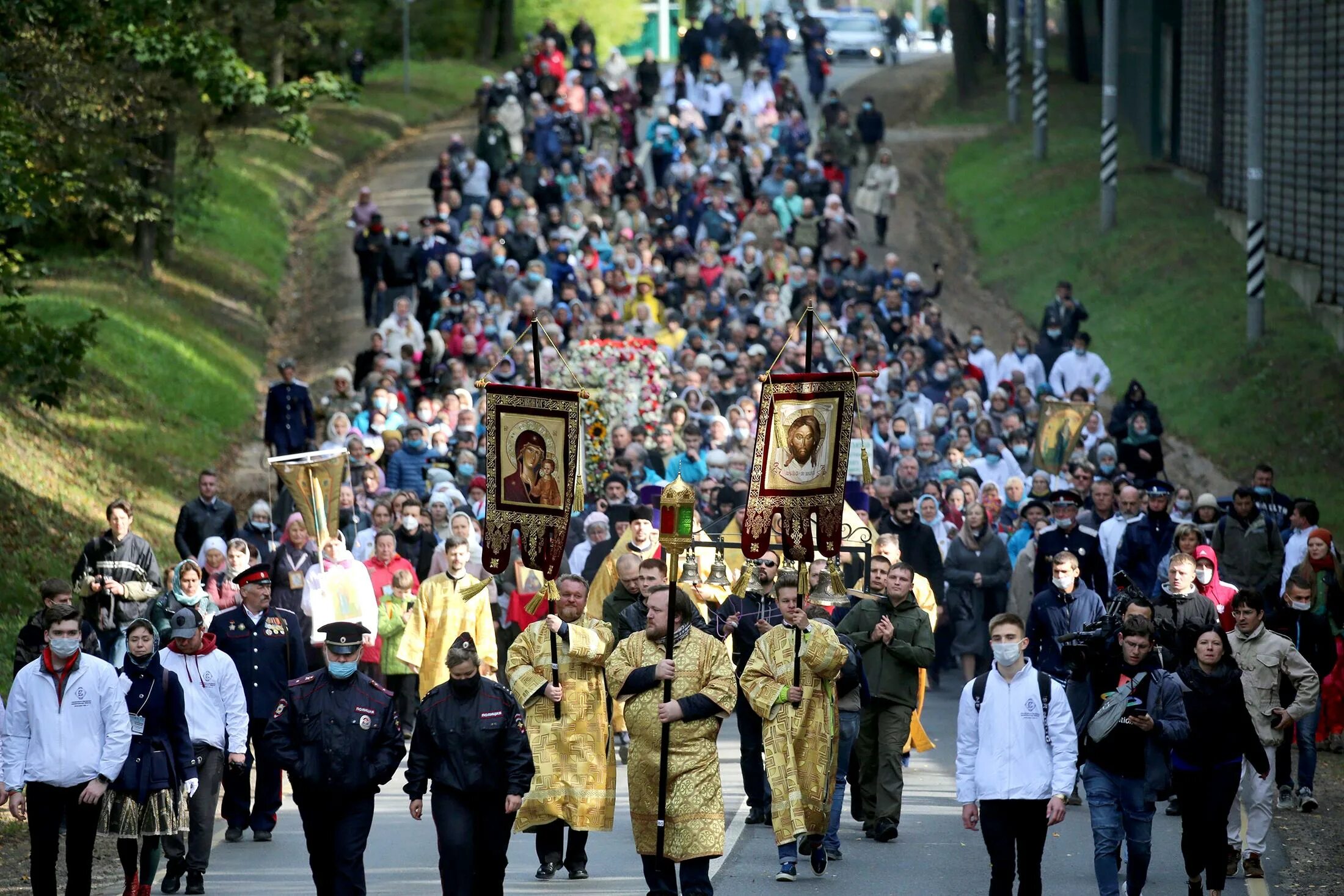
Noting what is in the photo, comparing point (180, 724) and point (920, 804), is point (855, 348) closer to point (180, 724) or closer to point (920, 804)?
point (920, 804)

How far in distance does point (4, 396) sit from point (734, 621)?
42.8ft

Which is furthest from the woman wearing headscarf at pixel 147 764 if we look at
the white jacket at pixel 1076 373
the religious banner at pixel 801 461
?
the white jacket at pixel 1076 373

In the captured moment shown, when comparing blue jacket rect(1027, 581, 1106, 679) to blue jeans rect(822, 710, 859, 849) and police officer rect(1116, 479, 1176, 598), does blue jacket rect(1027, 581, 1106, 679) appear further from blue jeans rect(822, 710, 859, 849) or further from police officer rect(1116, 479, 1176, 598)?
police officer rect(1116, 479, 1176, 598)

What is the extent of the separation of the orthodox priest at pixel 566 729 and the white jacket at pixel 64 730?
95.9 inches

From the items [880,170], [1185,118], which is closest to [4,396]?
[880,170]

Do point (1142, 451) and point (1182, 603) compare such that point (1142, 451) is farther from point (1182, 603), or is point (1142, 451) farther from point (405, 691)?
point (405, 691)

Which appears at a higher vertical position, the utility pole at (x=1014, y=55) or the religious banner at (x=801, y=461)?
the utility pole at (x=1014, y=55)

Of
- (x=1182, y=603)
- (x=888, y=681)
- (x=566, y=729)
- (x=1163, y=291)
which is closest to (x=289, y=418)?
(x=888, y=681)

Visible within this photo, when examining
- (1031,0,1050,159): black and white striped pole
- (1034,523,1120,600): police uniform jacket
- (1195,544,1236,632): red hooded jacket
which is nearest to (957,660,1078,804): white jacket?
(1195,544,1236,632): red hooded jacket

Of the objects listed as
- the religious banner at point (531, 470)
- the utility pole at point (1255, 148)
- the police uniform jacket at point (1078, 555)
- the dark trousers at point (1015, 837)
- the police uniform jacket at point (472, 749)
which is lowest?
the dark trousers at point (1015, 837)

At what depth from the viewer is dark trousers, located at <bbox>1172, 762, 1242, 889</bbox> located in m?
12.1

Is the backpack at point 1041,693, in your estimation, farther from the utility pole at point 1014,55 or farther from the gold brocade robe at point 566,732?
the utility pole at point 1014,55

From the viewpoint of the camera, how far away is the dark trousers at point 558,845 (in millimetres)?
12781

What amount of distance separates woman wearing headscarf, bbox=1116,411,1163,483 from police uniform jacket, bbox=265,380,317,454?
9366 millimetres
